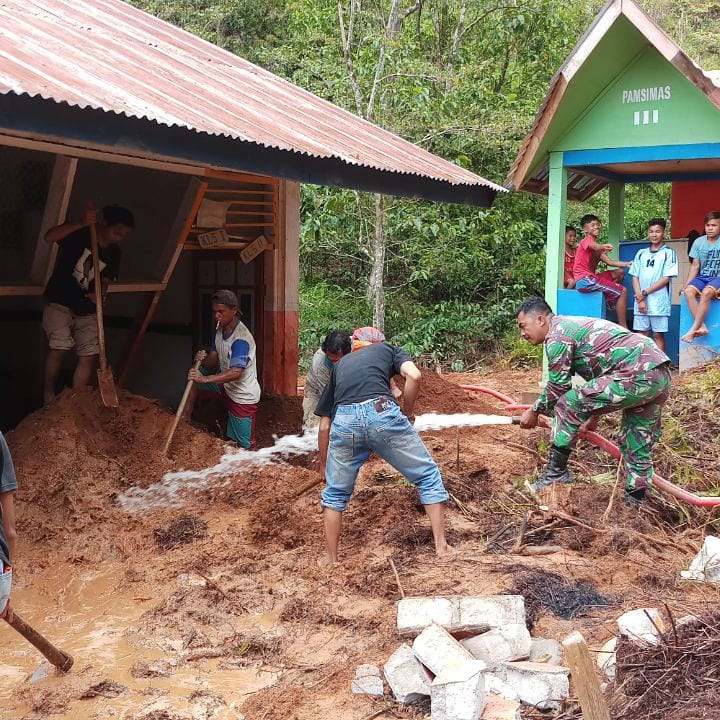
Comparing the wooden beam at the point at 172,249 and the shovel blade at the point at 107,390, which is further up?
the wooden beam at the point at 172,249

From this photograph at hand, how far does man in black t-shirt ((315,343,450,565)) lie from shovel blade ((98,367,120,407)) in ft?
8.65

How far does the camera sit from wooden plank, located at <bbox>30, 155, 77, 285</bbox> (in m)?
7.80

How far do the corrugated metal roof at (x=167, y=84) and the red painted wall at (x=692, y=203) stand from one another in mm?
4436

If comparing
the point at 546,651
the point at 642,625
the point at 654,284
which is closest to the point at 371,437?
the point at 546,651

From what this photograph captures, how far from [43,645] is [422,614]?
74.0 inches

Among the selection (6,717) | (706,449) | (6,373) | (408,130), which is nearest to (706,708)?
(6,717)

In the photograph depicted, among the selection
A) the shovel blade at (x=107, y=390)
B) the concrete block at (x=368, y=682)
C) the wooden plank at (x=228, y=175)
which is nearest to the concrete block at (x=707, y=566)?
the concrete block at (x=368, y=682)

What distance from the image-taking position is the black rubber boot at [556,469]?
23.2 ft

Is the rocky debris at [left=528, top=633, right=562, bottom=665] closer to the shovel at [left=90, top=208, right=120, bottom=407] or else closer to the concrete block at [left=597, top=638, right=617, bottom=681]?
the concrete block at [left=597, top=638, right=617, bottom=681]

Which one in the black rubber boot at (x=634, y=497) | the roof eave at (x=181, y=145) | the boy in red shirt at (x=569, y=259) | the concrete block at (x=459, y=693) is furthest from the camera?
the boy in red shirt at (x=569, y=259)

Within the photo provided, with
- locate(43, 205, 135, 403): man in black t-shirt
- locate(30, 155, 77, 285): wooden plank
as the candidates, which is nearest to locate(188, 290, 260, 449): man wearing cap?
locate(43, 205, 135, 403): man in black t-shirt

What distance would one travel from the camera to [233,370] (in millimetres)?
8461

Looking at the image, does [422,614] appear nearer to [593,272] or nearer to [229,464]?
[229,464]

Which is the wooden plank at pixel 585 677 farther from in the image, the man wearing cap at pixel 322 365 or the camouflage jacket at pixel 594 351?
the man wearing cap at pixel 322 365
